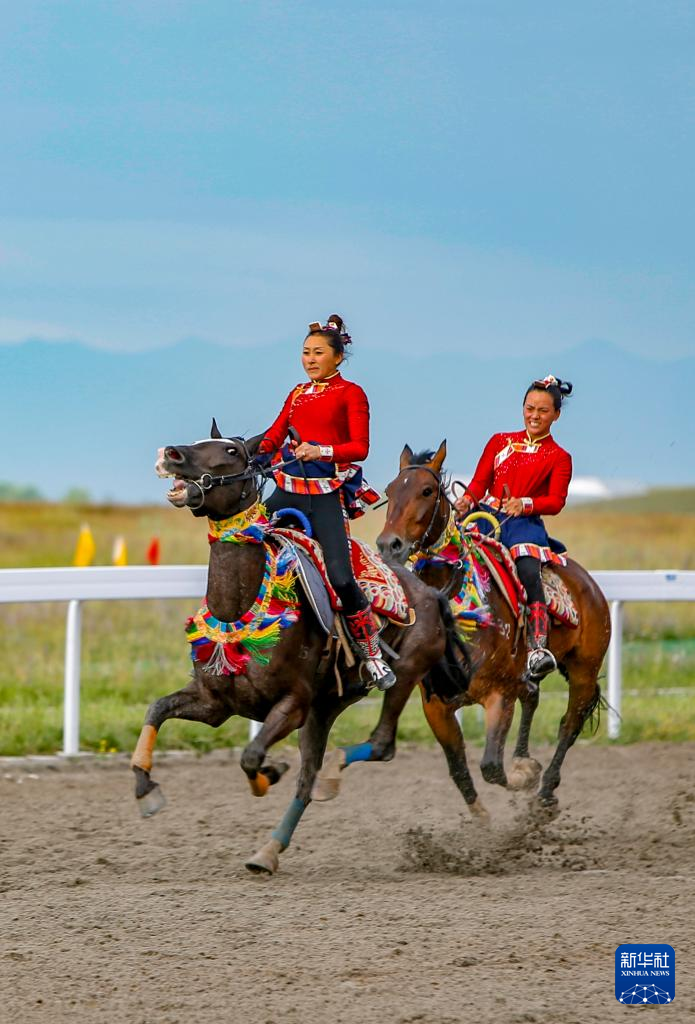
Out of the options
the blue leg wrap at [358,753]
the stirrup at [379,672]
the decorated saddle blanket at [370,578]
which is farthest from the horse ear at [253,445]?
the blue leg wrap at [358,753]

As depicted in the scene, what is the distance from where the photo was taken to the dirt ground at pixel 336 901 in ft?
17.6

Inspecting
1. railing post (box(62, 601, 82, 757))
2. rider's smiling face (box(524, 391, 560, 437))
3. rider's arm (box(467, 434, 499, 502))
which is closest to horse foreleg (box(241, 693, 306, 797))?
rider's arm (box(467, 434, 499, 502))

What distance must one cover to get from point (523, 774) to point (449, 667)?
1002 mm

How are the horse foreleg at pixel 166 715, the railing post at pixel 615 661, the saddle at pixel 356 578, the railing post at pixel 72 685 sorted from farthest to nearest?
the railing post at pixel 615 661 < the railing post at pixel 72 685 < the saddle at pixel 356 578 < the horse foreleg at pixel 166 715

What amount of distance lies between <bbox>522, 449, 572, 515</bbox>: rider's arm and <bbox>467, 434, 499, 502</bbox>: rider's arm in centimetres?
41

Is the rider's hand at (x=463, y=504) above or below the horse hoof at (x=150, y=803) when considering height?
above

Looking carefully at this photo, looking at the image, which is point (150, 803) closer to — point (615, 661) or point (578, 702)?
point (578, 702)

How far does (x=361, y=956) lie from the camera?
5.82m

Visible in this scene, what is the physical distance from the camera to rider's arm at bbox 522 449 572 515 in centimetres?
939

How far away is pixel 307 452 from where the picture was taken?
7.55 metres

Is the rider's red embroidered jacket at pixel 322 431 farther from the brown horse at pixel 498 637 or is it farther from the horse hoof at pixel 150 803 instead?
the horse hoof at pixel 150 803

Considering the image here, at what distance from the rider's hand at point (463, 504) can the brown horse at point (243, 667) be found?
184 centimetres

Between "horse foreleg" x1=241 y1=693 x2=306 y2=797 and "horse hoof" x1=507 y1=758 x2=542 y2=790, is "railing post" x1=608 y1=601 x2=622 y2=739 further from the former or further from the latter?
"horse foreleg" x1=241 y1=693 x2=306 y2=797

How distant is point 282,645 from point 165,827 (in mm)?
2338
